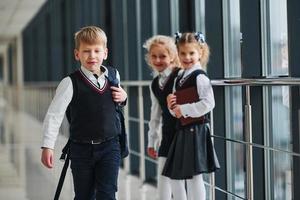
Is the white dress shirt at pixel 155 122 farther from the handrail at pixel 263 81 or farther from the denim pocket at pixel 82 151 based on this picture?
the denim pocket at pixel 82 151

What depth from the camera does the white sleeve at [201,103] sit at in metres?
2.62

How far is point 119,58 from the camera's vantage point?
19.1ft

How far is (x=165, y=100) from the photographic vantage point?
9.64ft

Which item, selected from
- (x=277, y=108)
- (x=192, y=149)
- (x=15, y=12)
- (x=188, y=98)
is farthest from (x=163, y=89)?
(x=15, y=12)

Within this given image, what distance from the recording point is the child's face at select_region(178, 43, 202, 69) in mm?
2668

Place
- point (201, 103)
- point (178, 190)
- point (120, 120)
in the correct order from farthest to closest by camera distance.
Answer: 1. point (178, 190)
2. point (201, 103)
3. point (120, 120)

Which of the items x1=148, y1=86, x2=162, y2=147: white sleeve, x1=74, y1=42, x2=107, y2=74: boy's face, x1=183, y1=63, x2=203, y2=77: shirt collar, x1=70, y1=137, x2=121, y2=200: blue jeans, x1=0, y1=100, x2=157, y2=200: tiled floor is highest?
x1=74, y1=42, x2=107, y2=74: boy's face

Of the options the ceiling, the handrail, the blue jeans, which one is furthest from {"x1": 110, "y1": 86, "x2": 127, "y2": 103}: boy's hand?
the ceiling

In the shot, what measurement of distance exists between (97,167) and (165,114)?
1.96 ft

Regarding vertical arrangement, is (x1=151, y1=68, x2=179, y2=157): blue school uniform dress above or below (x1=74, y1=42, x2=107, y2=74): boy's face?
below

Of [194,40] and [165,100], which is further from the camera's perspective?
[165,100]

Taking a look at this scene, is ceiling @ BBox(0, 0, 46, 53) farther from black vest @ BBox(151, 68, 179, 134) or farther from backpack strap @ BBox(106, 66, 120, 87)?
backpack strap @ BBox(106, 66, 120, 87)

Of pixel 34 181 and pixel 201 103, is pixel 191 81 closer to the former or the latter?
pixel 201 103

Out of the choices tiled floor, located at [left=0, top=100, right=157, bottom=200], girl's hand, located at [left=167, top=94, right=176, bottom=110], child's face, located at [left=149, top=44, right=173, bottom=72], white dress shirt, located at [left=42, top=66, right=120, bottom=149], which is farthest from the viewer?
tiled floor, located at [left=0, top=100, right=157, bottom=200]
